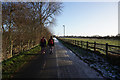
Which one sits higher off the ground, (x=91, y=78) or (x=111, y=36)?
(x=111, y=36)

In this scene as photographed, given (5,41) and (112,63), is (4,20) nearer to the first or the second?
(5,41)

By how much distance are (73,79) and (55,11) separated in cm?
2470

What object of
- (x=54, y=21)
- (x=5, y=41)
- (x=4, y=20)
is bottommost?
(x=5, y=41)

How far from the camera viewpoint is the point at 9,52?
9016 mm

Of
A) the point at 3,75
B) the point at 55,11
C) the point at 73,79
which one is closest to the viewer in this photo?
the point at 73,79

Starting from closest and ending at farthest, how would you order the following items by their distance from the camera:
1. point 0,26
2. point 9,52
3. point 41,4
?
point 0,26 < point 9,52 < point 41,4

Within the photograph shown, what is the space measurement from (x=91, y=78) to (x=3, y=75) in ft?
13.8

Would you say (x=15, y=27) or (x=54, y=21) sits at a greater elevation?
(x=54, y=21)

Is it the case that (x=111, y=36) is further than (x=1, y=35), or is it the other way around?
(x=111, y=36)

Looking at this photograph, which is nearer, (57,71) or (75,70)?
(57,71)

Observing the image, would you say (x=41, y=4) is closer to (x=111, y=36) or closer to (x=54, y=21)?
(x=54, y=21)

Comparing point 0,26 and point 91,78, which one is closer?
point 91,78

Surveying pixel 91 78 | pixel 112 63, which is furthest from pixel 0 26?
pixel 112 63

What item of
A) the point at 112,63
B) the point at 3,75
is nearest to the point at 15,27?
the point at 3,75
